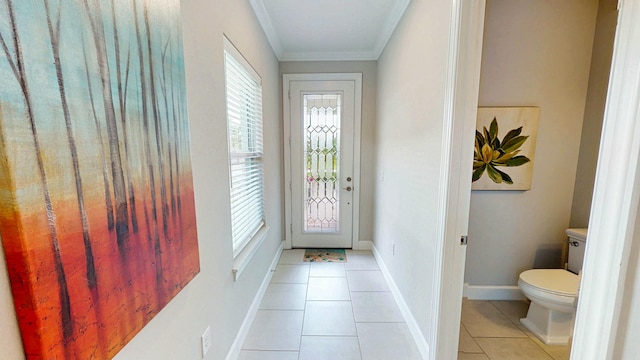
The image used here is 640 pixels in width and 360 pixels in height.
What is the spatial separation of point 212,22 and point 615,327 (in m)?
1.87

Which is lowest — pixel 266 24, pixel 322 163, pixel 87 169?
pixel 322 163

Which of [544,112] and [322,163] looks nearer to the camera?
[544,112]

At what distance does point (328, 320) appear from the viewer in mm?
2045

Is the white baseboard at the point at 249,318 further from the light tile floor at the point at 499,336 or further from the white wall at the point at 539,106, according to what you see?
the white wall at the point at 539,106

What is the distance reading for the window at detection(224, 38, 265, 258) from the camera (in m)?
1.67

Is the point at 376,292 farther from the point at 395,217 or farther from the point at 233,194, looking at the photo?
the point at 233,194

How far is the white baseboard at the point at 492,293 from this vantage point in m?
2.32

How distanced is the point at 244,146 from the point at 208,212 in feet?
2.67

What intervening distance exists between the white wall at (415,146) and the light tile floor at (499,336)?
448 mm

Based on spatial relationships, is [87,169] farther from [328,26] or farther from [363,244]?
[363,244]

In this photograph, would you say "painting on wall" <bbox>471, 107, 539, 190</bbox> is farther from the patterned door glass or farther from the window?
the window

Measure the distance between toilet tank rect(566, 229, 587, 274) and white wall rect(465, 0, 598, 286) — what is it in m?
0.16

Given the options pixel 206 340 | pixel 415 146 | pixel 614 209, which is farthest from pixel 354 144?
pixel 614 209

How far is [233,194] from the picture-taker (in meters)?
1.70
